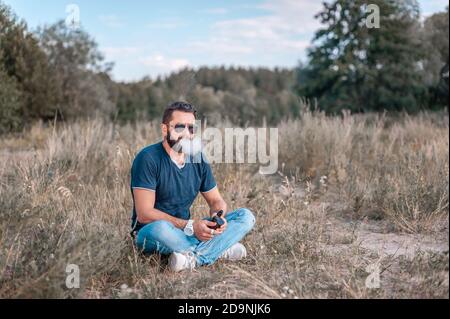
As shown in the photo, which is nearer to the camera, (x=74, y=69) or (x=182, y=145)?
(x=182, y=145)

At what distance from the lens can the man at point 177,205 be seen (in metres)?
3.41

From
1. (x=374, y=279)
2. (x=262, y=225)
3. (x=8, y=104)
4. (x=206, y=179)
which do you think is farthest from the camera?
(x=8, y=104)

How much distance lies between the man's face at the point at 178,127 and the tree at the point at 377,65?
13.3 meters

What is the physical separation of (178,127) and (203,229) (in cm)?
68

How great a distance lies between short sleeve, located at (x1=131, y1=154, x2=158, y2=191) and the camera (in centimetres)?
341

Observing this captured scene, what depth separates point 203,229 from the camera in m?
3.40

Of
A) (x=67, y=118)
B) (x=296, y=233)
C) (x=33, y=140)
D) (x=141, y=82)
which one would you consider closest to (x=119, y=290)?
(x=296, y=233)

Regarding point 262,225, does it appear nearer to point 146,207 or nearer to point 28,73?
point 146,207

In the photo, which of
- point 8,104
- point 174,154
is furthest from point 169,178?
point 8,104

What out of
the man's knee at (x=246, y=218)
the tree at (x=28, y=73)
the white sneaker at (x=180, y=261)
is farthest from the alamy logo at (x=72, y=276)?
the tree at (x=28, y=73)

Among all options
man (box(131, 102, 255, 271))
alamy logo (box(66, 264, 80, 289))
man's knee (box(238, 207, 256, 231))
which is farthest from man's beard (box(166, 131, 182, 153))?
alamy logo (box(66, 264, 80, 289))

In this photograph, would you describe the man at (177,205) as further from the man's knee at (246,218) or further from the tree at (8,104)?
the tree at (8,104)

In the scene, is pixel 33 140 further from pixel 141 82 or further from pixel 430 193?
pixel 141 82
